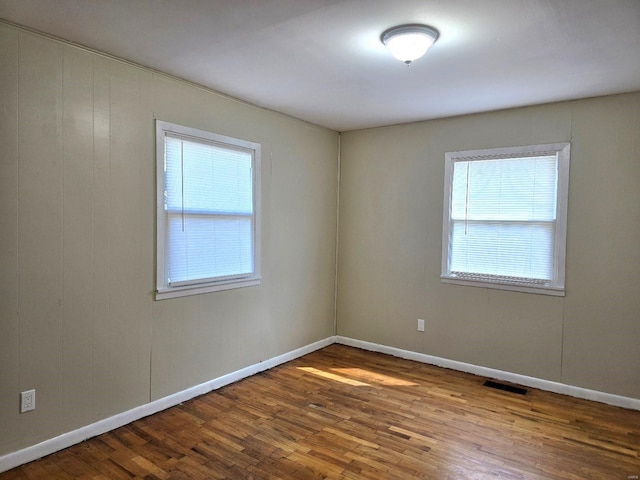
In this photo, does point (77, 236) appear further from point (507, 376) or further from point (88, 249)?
point (507, 376)

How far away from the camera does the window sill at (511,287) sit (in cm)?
362

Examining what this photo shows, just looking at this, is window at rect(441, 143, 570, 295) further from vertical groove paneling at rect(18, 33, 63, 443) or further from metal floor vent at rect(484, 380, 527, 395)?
vertical groove paneling at rect(18, 33, 63, 443)

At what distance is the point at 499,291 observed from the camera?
12.8 feet

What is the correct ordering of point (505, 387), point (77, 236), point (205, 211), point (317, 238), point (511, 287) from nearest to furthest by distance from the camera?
point (77, 236) < point (205, 211) < point (505, 387) < point (511, 287) < point (317, 238)

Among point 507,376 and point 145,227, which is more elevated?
point 145,227

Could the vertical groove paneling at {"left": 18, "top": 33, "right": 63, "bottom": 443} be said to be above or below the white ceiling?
below

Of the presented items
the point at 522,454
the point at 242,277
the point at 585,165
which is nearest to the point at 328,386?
the point at 242,277

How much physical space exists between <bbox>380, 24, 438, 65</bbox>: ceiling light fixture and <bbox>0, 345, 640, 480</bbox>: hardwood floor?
2.42m

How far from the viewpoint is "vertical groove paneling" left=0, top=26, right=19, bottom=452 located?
7.55 ft

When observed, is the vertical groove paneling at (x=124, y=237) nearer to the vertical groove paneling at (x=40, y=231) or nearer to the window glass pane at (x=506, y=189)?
the vertical groove paneling at (x=40, y=231)

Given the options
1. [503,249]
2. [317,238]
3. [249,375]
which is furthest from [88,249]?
[503,249]

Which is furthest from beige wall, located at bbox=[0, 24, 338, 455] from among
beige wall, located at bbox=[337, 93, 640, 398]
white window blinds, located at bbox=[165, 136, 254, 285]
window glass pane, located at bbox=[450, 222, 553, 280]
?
window glass pane, located at bbox=[450, 222, 553, 280]

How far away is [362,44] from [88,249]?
216 cm

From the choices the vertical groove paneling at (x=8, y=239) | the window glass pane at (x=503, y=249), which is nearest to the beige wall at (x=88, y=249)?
the vertical groove paneling at (x=8, y=239)
